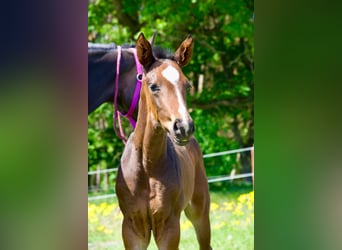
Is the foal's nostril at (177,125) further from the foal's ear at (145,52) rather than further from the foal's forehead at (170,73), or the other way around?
the foal's ear at (145,52)

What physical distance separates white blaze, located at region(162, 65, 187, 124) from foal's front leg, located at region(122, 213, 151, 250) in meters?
0.62

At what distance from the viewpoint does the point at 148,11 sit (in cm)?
763

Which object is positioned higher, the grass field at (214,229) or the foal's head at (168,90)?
the foal's head at (168,90)

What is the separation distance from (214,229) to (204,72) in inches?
155

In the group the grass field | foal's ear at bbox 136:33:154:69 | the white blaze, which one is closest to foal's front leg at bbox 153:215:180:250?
the white blaze

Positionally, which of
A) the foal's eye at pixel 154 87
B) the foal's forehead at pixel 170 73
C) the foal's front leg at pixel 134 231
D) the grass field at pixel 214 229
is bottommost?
the grass field at pixel 214 229

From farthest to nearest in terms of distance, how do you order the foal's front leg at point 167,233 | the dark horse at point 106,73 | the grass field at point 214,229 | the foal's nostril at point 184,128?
the grass field at point 214,229, the dark horse at point 106,73, the foal's front leg at point 167,233, the foal's nostril at point 184,128

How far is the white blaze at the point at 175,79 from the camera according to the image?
2.45 m

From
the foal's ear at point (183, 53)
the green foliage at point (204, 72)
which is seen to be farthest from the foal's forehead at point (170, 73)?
the green foliage at point (204, 72)

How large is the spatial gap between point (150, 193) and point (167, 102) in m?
0.50

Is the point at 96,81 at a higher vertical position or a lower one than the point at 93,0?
lower
